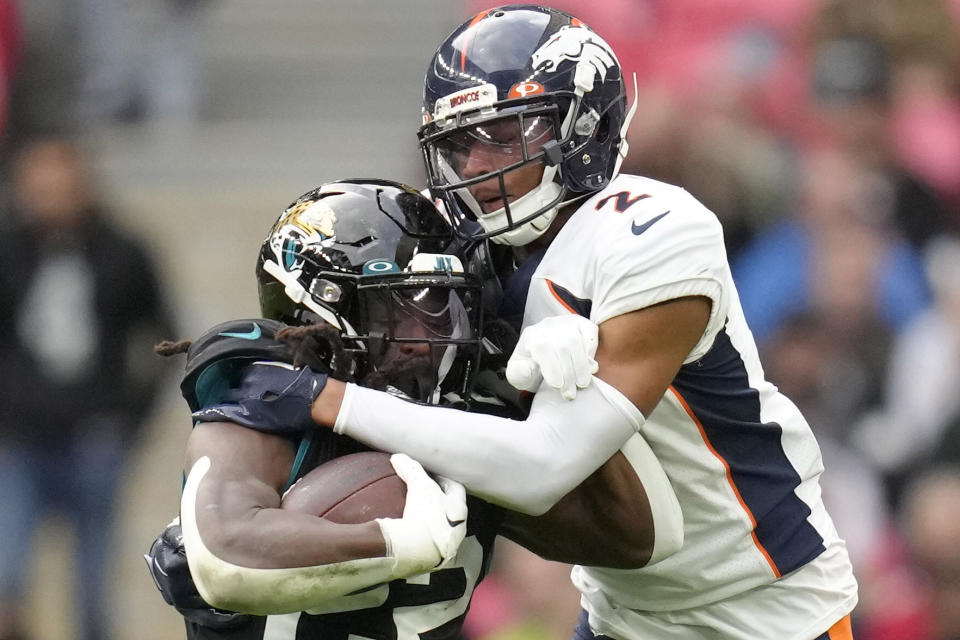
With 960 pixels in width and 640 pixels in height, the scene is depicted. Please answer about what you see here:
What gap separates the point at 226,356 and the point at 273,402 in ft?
0.50

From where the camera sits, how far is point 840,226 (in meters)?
5.96

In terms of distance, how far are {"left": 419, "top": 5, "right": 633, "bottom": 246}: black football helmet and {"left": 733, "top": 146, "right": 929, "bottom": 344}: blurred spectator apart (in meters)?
2.58

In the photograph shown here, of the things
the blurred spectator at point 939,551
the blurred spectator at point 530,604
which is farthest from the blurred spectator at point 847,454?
the blurred spectator at point 530,604

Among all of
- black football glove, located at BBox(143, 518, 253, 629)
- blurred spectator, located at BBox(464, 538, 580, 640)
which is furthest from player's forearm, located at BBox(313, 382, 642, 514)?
blurred spectator, located at BBox(464, 538, 580, 640)

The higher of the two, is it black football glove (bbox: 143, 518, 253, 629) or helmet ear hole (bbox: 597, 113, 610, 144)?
helmet ear hole (bbox: 597, 113, 610, 144)

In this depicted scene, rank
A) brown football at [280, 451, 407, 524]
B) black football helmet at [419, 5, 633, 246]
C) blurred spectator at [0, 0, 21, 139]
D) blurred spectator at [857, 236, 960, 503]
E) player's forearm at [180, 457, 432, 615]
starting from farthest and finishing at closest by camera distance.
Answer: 1. blurred spectator at [0, 0, 21, 139]
2. blurred spectator at [857, 236, 960, 503]
3. black football helmet at [419, 5, 633, 246]
4. brown football at [280, 451, 407, 524]
5. player's forearm at [180, 457, 432, 615]

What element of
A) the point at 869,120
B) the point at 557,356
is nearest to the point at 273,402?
the point at 557,356

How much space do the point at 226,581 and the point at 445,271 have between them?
83cm

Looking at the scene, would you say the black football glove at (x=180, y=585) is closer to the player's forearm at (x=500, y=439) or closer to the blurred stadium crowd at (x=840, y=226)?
the player's forearm at (x=500, y=439)

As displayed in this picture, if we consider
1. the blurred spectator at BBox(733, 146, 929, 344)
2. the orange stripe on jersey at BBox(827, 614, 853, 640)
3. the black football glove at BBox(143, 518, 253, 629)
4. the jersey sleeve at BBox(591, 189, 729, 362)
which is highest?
the jersey sleeve at BBox(591, 189, 729, 362)

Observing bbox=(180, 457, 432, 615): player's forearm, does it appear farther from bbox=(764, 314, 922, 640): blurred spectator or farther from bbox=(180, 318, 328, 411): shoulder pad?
bbox=(764, 314, 922, 640): blurred spectator

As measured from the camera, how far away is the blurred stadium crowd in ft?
18.0

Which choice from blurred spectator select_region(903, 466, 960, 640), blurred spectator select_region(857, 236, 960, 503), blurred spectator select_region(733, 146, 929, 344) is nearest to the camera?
blurred spectator select_region(903, 466, 960, 640)

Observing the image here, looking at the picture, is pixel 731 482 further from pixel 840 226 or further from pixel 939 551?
pixel 840 226
